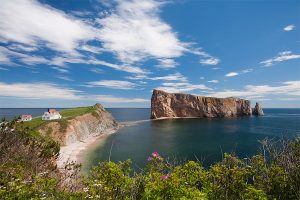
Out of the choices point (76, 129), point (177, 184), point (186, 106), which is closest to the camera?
point (177, 184)

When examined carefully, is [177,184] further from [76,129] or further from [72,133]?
[76,129]

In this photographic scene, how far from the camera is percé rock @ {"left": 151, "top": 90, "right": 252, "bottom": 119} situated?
161500 millimetres

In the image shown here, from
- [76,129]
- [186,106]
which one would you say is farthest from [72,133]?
[186,106]

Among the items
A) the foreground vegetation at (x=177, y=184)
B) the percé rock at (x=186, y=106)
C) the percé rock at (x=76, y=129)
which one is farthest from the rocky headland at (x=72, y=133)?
the percé rock at (x=186, y=106)

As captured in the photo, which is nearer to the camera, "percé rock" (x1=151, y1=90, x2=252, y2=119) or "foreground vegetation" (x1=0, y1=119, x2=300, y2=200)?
"foreground vegetation" (x1=0, y1=119, x2=300, y2=200)

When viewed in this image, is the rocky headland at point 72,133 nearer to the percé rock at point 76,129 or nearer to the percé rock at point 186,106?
the percé rock at point 76,129

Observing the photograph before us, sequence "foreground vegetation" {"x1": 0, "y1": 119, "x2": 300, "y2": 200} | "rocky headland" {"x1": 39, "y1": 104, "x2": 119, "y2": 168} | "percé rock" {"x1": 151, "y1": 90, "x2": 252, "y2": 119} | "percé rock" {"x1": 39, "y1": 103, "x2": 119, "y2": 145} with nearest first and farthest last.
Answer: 1. "foreground vegetation" {"x1": 0, "y1": 119, "x2": 300, "y2": 200}
2. "rocky headland" {"x1": 39, "y1": 104, "x2": 119, "y2": 168}
3. "percé rock" {"x1": 39, "y1": 103, "x2": 119, "y2": 145}
4. "percé rock" {"x1": 151, "y1": 90, "x2": 252, "y2": 119}

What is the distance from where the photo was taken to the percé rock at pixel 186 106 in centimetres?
16150

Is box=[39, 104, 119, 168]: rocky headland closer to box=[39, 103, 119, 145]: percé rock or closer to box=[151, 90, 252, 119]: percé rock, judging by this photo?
box=[39, 103, 119, 145]: percé rock

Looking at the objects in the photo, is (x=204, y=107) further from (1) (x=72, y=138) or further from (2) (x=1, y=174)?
(2) (x=1, y=174)

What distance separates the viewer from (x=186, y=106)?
166250mm

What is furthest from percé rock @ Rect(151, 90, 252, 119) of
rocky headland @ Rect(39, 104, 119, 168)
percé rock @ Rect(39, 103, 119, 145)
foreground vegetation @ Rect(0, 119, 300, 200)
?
foreground vegetation @ Rect(0, 119, 300, 200)

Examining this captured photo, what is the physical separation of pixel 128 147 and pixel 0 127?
1600 inches

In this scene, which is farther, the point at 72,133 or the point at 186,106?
the point at 186,106
